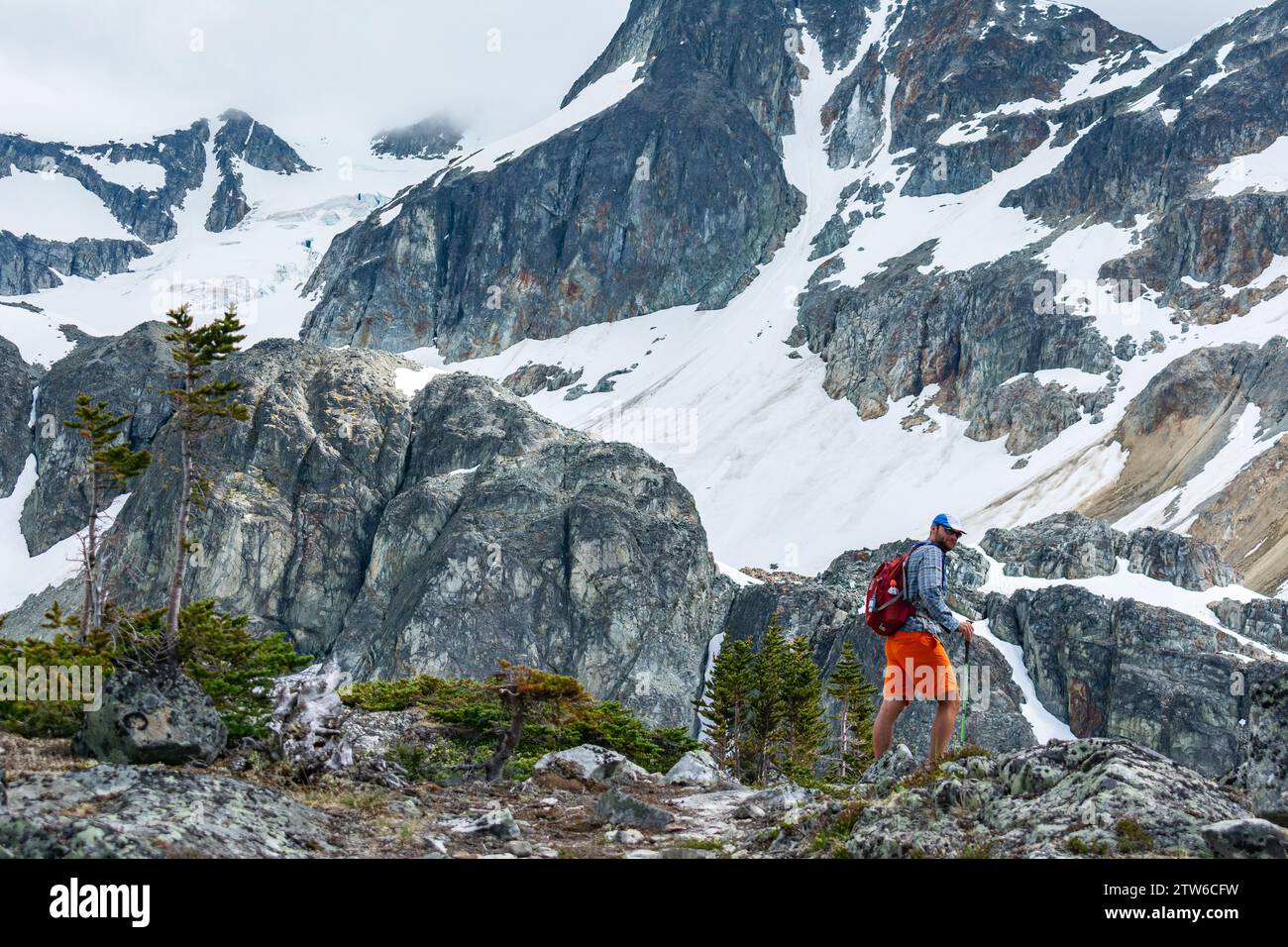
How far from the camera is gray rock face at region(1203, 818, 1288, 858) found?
288 inches

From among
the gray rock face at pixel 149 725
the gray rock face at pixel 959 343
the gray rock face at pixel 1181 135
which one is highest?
the gray rock face at pixel 1181 135

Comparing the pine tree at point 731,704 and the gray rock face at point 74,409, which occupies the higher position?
the gray rock face at point 74,409

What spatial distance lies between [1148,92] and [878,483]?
102 metres

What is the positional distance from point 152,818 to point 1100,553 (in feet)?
293

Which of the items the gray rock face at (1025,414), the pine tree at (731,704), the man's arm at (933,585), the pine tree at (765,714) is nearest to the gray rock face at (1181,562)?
the gray rock face at (1025,414)

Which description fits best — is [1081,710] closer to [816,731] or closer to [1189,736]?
[1189,736]

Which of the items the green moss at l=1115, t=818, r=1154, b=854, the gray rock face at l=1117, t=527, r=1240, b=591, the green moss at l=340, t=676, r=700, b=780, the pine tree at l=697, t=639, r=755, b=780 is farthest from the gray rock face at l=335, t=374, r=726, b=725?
the green moss at l=1115, t=818, r=1154, b=854

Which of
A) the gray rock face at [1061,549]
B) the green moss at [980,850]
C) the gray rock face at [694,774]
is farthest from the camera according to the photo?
the gray rock face at [1061,549]

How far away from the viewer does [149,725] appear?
41.8ft

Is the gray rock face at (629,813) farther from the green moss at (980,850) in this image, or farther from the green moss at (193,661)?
the green moss at (193,661)

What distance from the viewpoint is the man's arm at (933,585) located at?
1159 cm

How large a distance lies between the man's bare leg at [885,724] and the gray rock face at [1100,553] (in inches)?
3091

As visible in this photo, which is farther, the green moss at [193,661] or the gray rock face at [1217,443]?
the gray rock face at [1217,443]

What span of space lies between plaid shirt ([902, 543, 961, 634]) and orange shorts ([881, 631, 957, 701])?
14 cm
